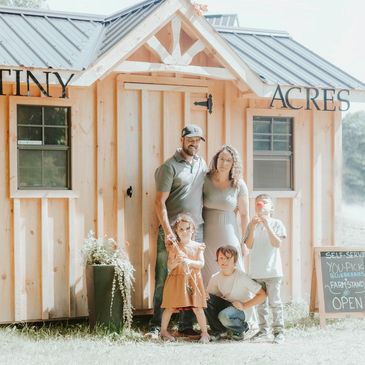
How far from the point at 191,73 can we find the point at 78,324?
3.33 metres

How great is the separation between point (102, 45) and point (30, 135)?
4.82 ft

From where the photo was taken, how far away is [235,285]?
8141 millimetres

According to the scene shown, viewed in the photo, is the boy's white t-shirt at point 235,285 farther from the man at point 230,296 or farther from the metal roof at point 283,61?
the metal roof at point 283,61

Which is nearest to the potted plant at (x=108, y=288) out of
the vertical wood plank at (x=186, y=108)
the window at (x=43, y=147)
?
the window at (x=43, y=147)

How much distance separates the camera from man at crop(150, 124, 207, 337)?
8289 mm

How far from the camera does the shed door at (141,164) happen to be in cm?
906

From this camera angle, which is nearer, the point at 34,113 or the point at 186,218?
the point at 186,218

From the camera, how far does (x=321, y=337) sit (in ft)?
27.2

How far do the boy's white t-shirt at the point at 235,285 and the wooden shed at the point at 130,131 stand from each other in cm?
126

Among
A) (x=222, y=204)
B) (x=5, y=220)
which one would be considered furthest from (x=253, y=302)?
(x=5, y=220)

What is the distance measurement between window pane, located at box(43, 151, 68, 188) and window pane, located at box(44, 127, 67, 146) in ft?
0.39

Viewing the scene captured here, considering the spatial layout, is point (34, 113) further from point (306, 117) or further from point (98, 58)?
point (306, 117)

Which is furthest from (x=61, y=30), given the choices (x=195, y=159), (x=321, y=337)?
(x=321, y=337)

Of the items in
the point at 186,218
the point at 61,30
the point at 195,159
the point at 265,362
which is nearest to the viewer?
the point at 265,362
